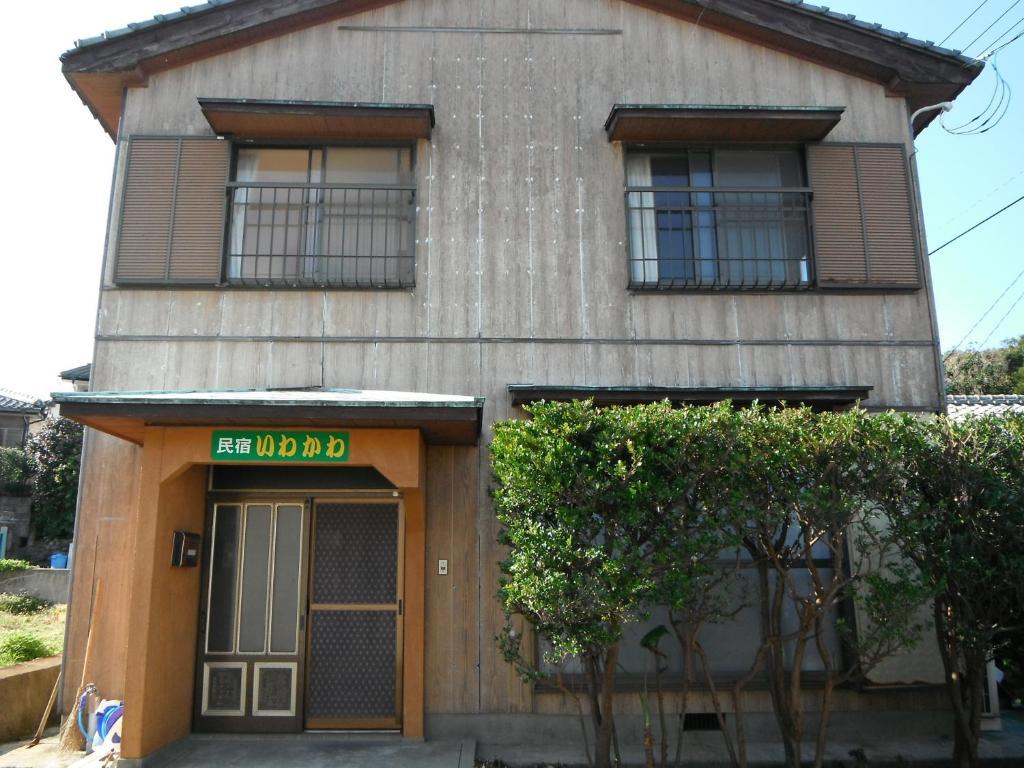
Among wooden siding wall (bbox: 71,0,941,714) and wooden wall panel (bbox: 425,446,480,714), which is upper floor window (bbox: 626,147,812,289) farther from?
wooden wall panel (bbox: 425,446,480,714)

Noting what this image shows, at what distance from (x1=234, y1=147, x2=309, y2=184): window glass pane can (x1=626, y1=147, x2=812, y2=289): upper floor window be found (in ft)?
13.0

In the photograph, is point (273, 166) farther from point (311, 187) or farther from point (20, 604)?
point (20, 604)

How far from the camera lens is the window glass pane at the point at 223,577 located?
26.7 ft

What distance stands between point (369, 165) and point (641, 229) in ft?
11.1

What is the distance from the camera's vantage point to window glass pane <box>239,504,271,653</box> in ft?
26.7

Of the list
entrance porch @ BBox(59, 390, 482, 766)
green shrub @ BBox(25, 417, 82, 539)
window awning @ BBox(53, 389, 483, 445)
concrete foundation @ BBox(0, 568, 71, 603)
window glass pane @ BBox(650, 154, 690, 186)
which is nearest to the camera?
window awning @ BBox(53, 389, 483, 445)

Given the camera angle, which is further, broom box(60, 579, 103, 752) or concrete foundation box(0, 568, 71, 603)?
concrete foundation box(0, 568, 71, 603)

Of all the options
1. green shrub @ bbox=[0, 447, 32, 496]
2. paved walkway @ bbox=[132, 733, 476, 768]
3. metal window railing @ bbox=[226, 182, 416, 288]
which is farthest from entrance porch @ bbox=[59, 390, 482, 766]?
green shrub @ bbox=[0, 447, 32, 496]

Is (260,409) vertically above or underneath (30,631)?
above

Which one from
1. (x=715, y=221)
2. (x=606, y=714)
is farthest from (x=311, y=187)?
(x=606, y=714)

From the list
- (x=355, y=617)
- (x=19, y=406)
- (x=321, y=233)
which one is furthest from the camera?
(x=19, y=406)

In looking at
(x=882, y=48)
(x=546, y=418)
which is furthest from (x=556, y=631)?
(x=882, y=48)

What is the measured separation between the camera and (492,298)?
872 cm

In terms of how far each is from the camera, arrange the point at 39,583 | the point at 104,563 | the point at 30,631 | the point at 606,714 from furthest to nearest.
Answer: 1. the point at 39,583
2. the point at 30,631
3. the point at 104,563
4. the point at 606,714
